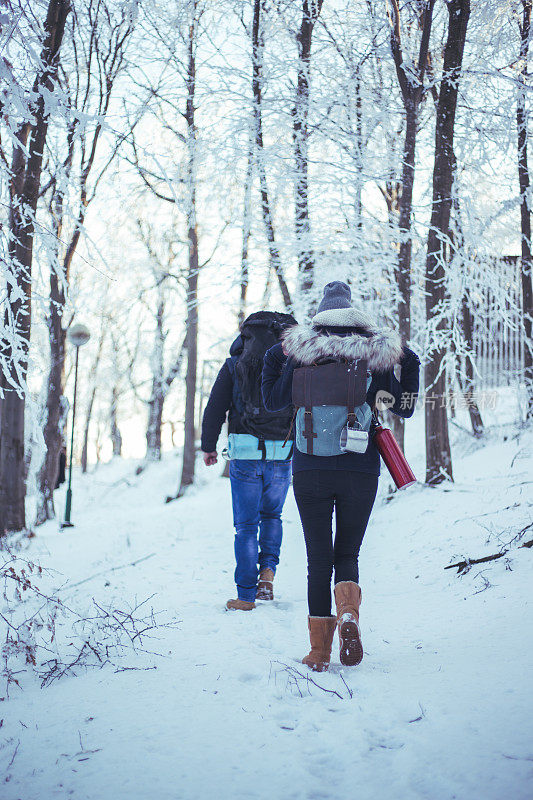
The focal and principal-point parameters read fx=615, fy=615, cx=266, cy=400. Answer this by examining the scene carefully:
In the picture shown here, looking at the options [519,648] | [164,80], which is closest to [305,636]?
[519,648]

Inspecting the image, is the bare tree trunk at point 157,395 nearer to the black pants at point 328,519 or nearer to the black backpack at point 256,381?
the black backpack at point 256,381

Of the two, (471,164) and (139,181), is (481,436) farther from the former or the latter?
(139,181)

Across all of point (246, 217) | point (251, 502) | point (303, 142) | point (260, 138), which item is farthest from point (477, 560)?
point (260, 138)

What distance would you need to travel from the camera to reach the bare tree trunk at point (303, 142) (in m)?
9.25

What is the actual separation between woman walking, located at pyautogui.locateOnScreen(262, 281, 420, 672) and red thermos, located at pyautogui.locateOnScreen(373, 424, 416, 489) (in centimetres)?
6

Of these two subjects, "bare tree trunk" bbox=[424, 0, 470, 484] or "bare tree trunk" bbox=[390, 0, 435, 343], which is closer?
"bare tree trunk" bbox=[424, 0, 470, 484]

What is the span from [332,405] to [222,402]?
1.50 metres

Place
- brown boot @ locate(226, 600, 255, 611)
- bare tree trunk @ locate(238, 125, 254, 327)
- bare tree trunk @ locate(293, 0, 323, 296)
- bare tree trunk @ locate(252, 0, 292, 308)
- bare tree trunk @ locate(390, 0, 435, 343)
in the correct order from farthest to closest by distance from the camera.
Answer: bare tree trunk @ locate(238, 125, 254, 327) < bare tree trunk @ locate(252, 0, 292, 308) < bare tree trunk @ locate(293, 0, 323, 296) < bare tree trunk @ locate(390, 0, 435, 343) < brown boot @ locate(226, 600, 255, 611)

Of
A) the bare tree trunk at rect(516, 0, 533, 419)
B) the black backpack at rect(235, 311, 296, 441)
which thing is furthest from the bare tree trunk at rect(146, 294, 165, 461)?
the black backpack at rect(235, 311, 296, 441)

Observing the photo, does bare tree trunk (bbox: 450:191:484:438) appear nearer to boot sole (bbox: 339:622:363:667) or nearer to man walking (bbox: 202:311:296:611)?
man walking (bbox: 202:311:296:611)

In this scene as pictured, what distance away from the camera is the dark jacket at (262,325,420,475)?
3166 mm

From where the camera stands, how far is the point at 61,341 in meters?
12.4

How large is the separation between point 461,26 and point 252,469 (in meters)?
6.96

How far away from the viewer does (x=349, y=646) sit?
2998 millimetres
